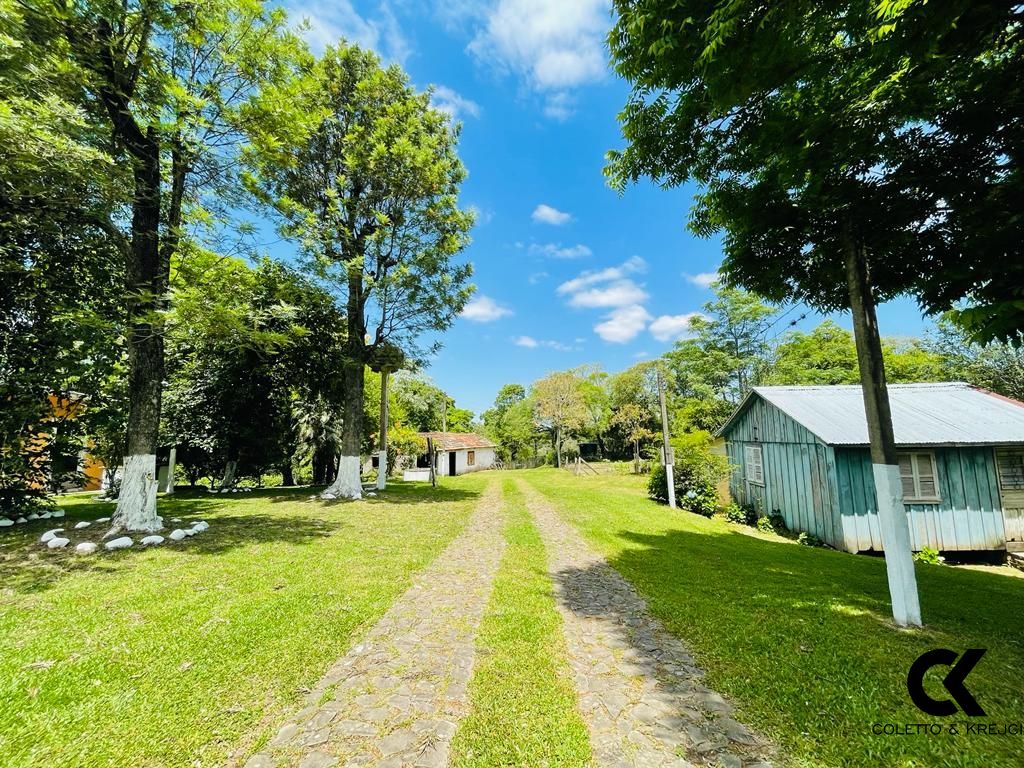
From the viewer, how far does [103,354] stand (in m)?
9.56

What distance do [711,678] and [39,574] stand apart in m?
8.72

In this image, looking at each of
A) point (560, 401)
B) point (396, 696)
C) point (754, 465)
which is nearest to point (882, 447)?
point (396, 696)

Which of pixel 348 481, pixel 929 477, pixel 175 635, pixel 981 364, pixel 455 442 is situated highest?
pixel 981 364

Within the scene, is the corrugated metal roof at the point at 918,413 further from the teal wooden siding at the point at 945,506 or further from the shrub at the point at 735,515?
the shrub at the point at 735,515

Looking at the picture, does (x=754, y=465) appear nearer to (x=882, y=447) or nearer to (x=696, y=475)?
(x=696, y=475)

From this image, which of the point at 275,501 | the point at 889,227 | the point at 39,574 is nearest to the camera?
the point at 889,227

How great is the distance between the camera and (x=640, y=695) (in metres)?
3.20

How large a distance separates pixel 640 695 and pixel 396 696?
200cm

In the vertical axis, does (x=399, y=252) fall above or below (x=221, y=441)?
above

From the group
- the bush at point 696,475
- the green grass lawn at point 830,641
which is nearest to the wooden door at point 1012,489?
the green grass lawn at point 830,641

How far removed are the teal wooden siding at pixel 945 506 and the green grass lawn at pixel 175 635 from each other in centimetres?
1068

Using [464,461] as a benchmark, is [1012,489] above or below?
above

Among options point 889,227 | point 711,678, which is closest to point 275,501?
point 711,678

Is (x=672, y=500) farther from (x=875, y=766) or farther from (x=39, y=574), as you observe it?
(x=39, y=574)
